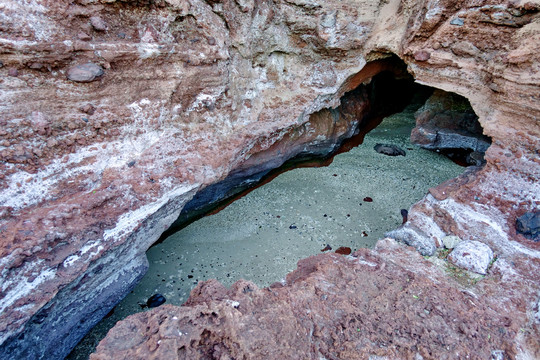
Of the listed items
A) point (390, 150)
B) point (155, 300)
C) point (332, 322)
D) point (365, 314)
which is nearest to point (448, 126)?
point (390, 150)

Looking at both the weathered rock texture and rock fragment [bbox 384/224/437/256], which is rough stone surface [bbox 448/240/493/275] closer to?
rock fragment [bbox 384/224/437/256]

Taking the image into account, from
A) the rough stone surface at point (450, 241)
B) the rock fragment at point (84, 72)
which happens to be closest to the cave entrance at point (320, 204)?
the rough stone surface at point (450, 241)

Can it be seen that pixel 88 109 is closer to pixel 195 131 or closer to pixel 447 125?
pixel 195 131

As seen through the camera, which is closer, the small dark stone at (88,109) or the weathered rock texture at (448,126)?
the small dark stone at (88,109)

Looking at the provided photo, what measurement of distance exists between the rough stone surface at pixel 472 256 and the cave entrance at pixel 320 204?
124 centimetres

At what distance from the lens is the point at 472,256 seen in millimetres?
2539

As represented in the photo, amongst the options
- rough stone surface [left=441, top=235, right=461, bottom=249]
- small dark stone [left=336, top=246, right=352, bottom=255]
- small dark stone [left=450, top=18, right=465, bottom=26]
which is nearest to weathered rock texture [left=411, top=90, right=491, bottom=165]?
small dark stone [left=450, top=18, right=465, bottom=26]

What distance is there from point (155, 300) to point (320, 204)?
7.51ft

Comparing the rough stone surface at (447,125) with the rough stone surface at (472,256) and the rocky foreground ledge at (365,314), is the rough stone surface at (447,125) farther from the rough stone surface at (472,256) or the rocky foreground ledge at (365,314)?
the rough stone surface at (472,256)

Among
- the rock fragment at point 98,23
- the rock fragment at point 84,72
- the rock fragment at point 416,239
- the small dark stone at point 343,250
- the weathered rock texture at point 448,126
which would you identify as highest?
the rock fragment at point 98,23

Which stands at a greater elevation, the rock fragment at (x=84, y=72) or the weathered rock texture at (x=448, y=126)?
the rock fragment at (x=84, y=72)

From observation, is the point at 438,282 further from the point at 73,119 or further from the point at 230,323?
the point at 73,119

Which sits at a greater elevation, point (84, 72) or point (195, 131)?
point (84, 72)

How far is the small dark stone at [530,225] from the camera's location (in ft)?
8.63
